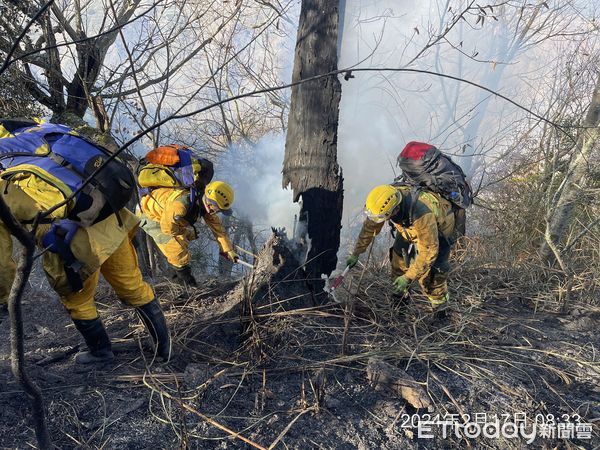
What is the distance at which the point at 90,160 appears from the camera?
7.04 ft

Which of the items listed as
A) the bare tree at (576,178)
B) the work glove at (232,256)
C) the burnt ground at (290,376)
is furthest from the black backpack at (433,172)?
the work glove at (232,256)

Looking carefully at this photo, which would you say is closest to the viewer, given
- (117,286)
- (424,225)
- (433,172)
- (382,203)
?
(117,286)

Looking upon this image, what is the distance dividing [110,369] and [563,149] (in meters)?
6.54

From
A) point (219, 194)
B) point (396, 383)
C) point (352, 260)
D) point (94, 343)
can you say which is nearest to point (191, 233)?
point (219, 194)

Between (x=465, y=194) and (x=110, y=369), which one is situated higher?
(x=465, y=194)

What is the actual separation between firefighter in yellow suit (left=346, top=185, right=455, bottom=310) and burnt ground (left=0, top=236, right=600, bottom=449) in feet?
1.08

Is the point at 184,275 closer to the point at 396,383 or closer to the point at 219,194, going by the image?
the point at 219,194

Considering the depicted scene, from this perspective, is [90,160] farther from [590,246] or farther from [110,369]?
[590,246]

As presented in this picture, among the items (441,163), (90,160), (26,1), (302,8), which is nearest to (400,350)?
(441,163)

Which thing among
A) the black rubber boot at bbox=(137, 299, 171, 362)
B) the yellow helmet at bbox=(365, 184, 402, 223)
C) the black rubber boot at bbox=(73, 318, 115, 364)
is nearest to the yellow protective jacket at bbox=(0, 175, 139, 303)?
the black rubber boot at bbox=(73, 318, 115, 364)

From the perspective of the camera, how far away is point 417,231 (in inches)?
137

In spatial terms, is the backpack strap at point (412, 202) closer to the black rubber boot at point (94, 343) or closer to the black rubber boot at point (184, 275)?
the black rubber boot at point (184, 275)

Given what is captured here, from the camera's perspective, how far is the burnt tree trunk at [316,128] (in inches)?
134

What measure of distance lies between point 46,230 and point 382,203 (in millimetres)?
2342
